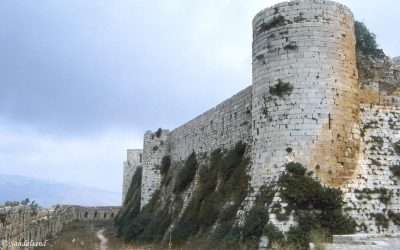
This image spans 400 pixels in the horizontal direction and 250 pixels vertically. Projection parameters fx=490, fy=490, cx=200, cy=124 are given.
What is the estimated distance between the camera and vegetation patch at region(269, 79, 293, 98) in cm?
1723

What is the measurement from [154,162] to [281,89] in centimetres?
2139

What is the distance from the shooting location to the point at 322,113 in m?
16.8

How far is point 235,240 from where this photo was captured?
16.8 m

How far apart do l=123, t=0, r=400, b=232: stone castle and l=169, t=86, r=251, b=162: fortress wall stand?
4.49 meters

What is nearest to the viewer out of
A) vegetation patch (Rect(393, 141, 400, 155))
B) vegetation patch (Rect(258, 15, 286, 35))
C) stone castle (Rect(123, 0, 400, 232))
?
stone castle (Rect(123, 0, 400, 232))

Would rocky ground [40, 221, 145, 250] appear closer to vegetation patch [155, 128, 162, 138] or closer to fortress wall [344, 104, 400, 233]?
vegetation patch [155, 128, 162, 138]

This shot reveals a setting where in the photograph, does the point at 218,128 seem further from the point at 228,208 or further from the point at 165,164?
the point at 165,164

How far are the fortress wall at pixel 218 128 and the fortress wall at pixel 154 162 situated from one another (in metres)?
2.55

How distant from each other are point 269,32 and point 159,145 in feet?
66.8

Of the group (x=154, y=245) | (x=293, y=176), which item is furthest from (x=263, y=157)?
(x=154, y=245)

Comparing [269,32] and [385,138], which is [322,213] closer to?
[385,138]

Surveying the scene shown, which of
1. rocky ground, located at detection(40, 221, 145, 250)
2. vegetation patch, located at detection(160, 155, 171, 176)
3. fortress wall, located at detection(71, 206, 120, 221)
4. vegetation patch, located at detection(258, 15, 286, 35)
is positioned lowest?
rocky ground, located at detection(40, 221, 145, 250)

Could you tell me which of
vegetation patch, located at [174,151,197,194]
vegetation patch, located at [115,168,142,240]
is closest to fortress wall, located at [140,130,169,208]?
vegetation patch, located at [115,168,142,240]

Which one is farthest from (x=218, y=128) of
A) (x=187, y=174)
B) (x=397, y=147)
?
(x=397, y=147)
